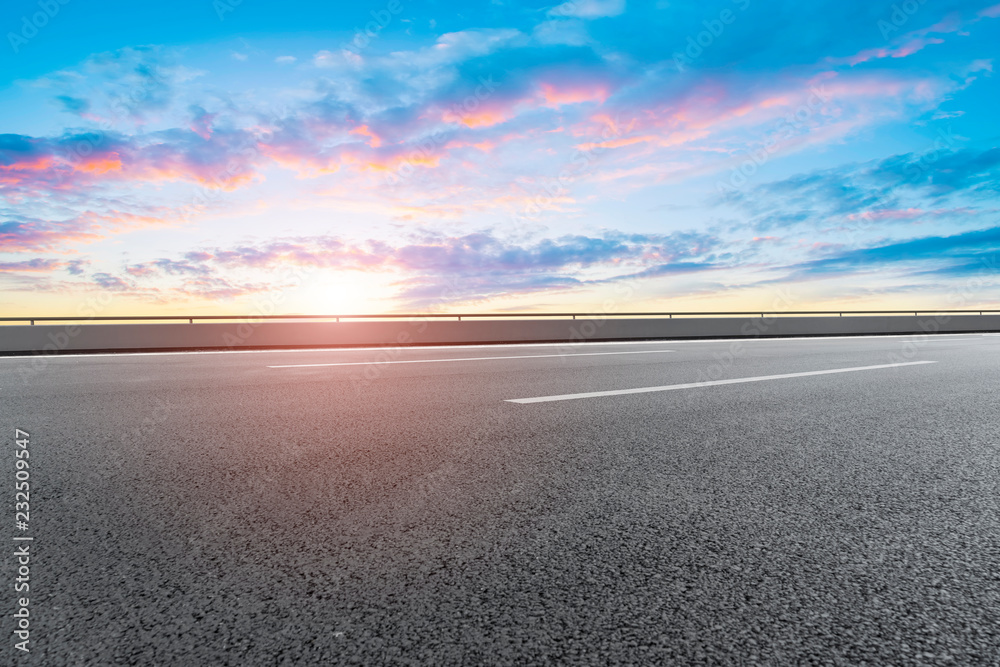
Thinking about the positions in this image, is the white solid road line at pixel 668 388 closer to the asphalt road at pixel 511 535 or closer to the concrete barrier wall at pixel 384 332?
the asphalt road at pixel 511 535

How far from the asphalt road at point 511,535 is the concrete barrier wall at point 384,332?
1218 cm

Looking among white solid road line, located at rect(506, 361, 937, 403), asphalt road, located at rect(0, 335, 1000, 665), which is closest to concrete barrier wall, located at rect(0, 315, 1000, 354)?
asphalt road, located at rect(0, 335, 1000, 665)

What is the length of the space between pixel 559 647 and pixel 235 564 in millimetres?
1328

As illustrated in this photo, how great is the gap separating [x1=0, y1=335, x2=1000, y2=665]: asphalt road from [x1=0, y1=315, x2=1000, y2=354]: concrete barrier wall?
40.0 feet

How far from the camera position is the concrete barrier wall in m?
16.9

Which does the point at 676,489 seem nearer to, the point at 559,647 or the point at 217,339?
the point at 559,647

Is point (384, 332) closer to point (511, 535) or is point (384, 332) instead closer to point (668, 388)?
point (668, 388)

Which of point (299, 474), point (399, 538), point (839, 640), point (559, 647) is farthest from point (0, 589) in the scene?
point (839, 640)

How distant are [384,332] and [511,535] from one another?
17938 millimetres

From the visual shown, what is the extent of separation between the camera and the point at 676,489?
3535mm

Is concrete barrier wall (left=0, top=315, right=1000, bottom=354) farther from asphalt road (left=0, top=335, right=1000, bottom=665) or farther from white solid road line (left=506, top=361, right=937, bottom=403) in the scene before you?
white solid road line (left=506, top=361, right=937, bottom=403)

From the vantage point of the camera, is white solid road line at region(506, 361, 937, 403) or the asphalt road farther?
white solid road line at region(506, 361, 937, 403)

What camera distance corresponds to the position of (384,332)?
20344 millimetres

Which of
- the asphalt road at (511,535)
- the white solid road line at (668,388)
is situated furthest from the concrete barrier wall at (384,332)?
the white solid road line at (668,388)
